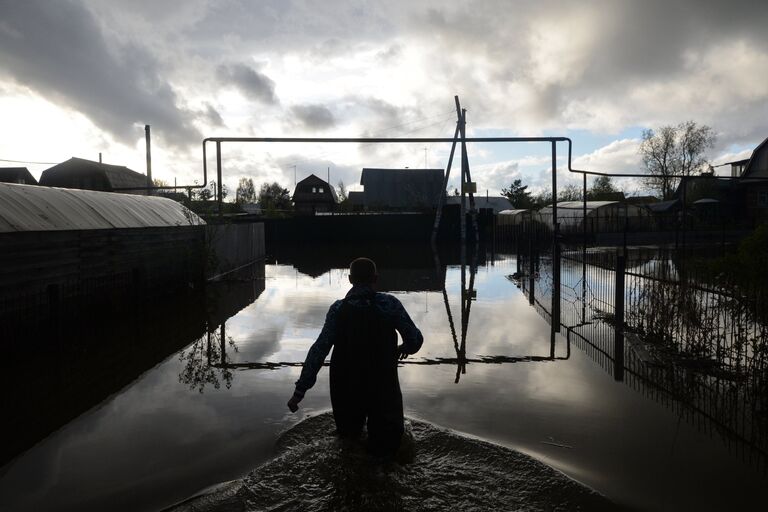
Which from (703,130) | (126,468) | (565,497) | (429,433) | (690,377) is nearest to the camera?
(565,497)

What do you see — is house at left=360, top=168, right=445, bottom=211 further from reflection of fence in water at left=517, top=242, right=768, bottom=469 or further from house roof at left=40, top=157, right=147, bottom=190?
reflection of fence in water at left=517, top=242, right=768, bottom=469

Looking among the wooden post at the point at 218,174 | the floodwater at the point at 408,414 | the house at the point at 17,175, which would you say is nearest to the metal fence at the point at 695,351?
the floodwater at the point at 408,414

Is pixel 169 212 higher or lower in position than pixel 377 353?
higher

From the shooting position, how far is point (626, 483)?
384cm

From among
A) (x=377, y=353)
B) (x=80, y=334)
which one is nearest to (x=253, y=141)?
(x=80, y=334)

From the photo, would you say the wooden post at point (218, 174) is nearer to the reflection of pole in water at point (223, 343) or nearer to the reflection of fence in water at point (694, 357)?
the reflection of pole in water at point (223, 343)

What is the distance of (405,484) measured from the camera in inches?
144

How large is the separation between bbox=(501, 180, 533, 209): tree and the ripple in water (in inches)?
3428

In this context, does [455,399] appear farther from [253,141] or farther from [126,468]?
[253,141]

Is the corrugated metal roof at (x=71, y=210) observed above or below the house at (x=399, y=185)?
below

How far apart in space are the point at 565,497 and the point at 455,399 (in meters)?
2.18

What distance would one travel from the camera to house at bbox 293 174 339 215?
262 ft

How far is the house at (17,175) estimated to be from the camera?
5595 centimetres

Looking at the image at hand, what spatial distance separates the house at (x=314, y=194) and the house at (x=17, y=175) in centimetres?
3220
